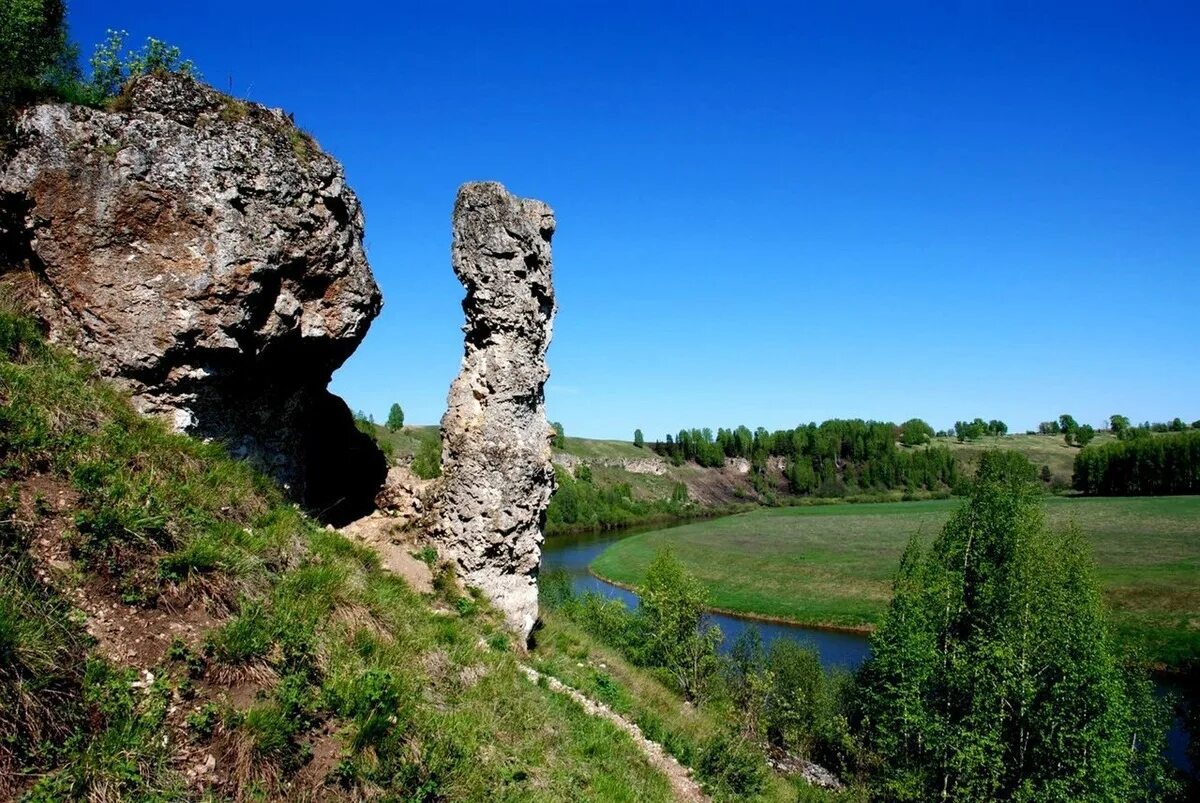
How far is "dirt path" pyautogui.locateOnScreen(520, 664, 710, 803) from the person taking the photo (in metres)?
12.6

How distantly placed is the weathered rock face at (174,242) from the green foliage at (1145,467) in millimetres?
158167

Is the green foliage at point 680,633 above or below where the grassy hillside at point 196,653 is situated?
below

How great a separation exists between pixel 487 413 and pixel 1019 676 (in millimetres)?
23226

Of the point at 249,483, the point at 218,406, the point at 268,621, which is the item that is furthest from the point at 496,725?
the point at 218,406

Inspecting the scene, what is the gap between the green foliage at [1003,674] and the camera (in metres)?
24.0

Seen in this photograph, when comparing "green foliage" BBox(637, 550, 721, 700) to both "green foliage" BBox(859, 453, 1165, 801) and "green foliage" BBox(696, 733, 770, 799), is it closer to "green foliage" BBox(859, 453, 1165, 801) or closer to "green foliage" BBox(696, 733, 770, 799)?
"green foliage" BBox(859, 453, 1165, 801)

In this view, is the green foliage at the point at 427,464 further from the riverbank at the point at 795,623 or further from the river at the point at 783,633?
the riverbank at the point at 795,623

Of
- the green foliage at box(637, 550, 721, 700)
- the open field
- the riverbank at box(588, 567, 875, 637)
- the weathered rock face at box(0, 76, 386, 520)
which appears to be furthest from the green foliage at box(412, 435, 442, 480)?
the open field

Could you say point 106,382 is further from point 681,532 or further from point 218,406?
point 681,532

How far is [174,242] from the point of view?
1034 cm

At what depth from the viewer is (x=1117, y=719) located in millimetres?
23859

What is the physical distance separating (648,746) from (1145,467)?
505 feet

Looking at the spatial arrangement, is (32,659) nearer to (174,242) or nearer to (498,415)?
(174,242)

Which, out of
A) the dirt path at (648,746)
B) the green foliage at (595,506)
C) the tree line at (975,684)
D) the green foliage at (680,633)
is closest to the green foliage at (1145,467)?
the green foliage at (595,506)
